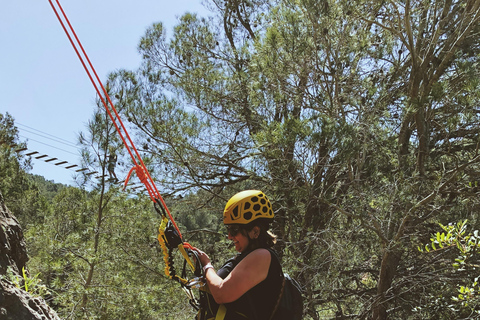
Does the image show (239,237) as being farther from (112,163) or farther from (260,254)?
(112,163)

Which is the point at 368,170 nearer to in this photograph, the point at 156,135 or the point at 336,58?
the point at 336,58

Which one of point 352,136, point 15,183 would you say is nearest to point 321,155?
point 352,136

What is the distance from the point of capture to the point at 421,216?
5012mm

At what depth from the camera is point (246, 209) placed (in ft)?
6.09

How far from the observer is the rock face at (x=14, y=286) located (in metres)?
1.77

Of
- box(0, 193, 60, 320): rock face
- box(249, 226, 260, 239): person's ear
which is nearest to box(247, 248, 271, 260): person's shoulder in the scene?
box(249, 226, 260, 239): person's ear

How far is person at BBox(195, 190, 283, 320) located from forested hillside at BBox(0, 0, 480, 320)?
1699 mm

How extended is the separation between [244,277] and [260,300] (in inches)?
6.0

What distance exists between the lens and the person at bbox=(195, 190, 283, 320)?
1.69 meters

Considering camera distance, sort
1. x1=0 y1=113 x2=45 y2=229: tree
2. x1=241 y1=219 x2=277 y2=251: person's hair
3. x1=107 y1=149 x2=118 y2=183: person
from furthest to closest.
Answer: x1=0 y1=113 x2=45 y2=229: tree, x1=107 y1=149 x2=118 y2=183: person, x1=241 y1=219 x2=277 y2=251: person's hair

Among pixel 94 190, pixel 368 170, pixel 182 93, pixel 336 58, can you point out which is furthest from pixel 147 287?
pixel 336 58

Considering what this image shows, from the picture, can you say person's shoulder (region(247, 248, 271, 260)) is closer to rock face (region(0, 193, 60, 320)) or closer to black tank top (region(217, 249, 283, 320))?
black tank top (region(217, 249, 283, 320))

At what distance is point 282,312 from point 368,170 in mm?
3638

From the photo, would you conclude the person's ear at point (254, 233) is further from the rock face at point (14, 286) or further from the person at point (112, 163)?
the person at point (112, 163)
